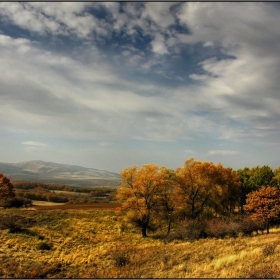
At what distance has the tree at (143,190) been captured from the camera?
41.8m

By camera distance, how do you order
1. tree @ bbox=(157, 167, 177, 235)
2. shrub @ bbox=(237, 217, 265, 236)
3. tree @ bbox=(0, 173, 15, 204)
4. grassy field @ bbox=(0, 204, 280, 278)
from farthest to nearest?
tree @ bbox=(0, 173, 15, 204) → tree @ bbox=(157, 167, 177, 235) → shrub @ bbox=(237, 217, 265, 236) → grassy field @ bbox=(0, 204, 280, 278)

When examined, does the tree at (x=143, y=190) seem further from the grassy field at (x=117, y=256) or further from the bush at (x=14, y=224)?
the bush at (x=14, y=224)

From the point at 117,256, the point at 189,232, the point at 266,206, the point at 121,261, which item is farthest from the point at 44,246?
the point at 266,206

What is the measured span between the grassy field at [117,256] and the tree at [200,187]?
10.4 meters

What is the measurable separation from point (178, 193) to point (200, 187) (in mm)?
4938

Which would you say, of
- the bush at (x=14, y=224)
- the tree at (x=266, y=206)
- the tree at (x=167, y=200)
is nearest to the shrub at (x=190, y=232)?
the tree at (x=167, y=200)

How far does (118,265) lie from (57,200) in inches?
3327

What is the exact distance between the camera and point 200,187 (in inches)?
1816

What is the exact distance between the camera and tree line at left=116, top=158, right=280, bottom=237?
41.9m

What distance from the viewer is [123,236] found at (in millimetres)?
40250

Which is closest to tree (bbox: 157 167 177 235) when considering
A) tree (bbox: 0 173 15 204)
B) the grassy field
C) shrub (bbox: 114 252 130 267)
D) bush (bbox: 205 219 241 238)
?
the grassy field

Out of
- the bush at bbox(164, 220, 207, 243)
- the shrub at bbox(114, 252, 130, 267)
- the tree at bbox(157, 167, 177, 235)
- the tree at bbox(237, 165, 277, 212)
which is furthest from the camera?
the tree at bbox(237, 165, 277, 212)

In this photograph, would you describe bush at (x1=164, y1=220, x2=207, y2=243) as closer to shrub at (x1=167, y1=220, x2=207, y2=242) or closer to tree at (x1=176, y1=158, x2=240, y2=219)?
shrub at (x1=167, y1=220, x2=207, y2=242)

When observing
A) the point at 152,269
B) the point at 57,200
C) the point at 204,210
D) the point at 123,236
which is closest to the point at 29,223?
the point at 123,236
